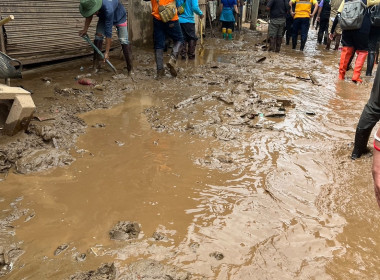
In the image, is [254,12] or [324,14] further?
[254,12]

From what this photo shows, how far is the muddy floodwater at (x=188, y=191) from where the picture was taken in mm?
2078

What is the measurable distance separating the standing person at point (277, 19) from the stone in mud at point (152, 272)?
8.95 m

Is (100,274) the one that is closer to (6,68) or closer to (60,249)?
(60,249)

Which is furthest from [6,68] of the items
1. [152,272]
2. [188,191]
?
[152,272]

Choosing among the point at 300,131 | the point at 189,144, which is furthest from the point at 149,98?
the point at 300,131

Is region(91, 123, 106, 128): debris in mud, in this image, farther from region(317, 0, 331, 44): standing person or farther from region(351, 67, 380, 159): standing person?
region(317, 0, 331, 44): standing person

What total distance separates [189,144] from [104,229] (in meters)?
1.60

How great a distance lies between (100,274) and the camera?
6.38 feet

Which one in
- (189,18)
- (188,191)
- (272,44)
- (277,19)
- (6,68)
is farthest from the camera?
(272,44)

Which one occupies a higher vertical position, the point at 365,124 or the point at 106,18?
the point at 106,18

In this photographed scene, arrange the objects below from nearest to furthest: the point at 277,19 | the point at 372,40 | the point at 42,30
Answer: the point at 42,30
the point at 372,40
the point at 277,19

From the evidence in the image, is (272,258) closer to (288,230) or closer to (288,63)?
(288,230)

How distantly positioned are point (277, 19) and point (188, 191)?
8.10 meters

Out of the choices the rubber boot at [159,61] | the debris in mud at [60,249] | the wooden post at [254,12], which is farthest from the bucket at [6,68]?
the wooden post at [254,12]
